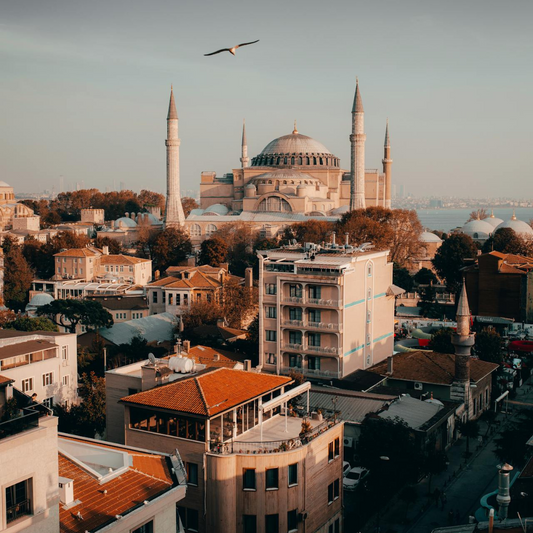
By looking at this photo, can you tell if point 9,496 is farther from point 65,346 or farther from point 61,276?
point 61,276

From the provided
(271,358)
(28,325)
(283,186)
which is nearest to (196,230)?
(283,186)

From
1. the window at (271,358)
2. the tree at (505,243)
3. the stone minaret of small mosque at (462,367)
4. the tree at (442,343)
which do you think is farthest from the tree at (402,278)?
the stone minaret of small mosque at (462,367)

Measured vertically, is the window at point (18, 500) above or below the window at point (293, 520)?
above

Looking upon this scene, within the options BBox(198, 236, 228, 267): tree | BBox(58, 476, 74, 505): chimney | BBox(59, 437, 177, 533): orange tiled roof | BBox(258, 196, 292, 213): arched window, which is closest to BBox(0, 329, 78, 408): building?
BBox(59, 437, 177, 533): orange tiled roof

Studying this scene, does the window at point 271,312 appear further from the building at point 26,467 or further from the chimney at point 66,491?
the building at point 26,467

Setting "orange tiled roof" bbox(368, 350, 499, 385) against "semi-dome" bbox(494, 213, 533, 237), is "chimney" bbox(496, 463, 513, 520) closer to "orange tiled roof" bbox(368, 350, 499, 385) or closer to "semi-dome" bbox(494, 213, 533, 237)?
"orange tiled roof" bbox(368, 350, 499, 385)

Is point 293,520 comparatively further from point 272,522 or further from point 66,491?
point 66,491
